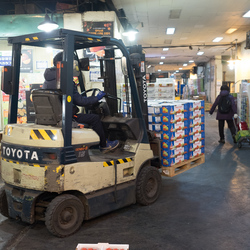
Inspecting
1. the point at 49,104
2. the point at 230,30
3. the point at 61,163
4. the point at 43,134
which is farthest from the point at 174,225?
the point at 230,30

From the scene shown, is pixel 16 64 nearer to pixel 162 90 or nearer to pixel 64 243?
pixel 64 243

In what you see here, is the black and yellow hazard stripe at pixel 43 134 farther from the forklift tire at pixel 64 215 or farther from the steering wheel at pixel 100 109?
the steering wheel at pixel 100 109

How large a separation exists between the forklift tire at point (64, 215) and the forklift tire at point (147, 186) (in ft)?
3.74

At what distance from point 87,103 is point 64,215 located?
1490 millimetres

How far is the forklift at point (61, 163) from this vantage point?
13.3 ft

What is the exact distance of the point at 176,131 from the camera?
5941 millimetres

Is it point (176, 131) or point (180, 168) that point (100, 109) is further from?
point (180, 168)

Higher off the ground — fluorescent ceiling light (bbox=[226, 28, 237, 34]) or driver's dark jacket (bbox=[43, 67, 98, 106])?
fluorescent ceiling light (bbox=[226, 28, 237, 34])

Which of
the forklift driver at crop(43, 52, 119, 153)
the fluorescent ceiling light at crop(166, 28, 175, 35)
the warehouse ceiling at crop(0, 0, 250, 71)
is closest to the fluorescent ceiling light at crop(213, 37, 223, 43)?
the warehouse ceiling at crop(0, 0, 250, 71)

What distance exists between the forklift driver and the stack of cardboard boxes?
1.03 metres

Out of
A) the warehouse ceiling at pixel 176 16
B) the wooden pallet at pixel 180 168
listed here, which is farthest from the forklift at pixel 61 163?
the warehouse ceiling at pixel 176 16

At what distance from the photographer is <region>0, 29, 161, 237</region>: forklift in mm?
4047

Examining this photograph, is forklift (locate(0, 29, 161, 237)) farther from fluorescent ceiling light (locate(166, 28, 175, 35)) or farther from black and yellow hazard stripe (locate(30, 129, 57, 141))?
fluorescent ceiling light (locate(166, 28, 175, 35))

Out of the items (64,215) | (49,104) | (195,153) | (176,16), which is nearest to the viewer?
(64,215)
